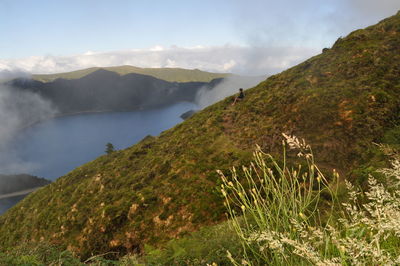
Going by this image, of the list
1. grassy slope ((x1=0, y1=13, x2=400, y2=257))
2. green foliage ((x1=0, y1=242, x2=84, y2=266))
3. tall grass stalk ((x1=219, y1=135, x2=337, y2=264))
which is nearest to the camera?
tall grass stalk ((x1=219, y1=135, x2=337, y2=264))

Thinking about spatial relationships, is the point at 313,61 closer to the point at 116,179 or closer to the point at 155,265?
the point at 116,179

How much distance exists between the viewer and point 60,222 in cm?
2167

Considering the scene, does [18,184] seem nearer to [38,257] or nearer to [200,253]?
[38,257]

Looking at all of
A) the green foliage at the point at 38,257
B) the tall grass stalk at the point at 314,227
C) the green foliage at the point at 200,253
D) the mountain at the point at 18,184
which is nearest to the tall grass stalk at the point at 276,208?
the tall grass stalk at the point at 314,227

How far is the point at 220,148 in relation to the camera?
20.6 metres

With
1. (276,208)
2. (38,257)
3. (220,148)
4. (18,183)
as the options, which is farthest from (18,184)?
(276,208)

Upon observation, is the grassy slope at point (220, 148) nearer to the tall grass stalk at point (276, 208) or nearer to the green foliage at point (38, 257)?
the green foliage at point (38, 257)

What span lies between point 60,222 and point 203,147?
13686mm

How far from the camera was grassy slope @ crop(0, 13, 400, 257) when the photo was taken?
50.2 ft

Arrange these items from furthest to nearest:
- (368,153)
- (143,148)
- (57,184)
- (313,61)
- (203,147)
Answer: (57,184) < (143,148) < (313,61) < (203,147) < (368,153)

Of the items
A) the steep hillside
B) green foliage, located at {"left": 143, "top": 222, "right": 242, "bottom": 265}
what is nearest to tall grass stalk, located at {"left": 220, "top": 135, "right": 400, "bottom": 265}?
green foliage, located at {"left": 143, "top": 222, "right": 242, "bottom": 265}

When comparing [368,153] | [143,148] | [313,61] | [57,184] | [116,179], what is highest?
[313,61]

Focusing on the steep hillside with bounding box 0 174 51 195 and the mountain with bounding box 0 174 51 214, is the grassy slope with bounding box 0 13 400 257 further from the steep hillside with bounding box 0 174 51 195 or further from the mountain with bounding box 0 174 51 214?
the steep hillside with bounding box 0 174 51 195

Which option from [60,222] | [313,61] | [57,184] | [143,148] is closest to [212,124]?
[143,148]
